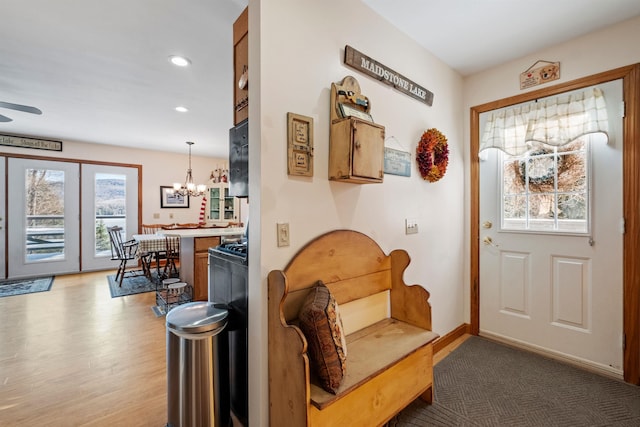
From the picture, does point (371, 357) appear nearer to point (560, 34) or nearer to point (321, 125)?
point (321, 125)

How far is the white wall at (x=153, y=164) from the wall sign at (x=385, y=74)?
4975 millimetres

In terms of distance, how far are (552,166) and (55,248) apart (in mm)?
7527

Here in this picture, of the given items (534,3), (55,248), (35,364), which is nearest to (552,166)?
(534,3)

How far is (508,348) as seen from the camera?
8.49 feet

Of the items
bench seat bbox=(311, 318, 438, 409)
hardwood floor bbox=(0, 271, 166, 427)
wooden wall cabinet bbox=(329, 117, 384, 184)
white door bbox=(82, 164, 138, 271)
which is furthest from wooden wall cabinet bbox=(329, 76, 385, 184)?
white door bbox=(82, 164, 138, 271)

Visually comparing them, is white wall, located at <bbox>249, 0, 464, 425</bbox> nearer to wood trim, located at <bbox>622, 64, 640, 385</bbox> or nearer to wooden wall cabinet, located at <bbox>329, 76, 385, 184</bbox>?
wooden wall cabinet, located at <bbox>329, 76, 385, 184</bbox>

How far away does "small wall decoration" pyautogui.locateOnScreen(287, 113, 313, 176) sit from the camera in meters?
1.48

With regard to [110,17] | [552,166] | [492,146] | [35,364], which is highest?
[110,17]

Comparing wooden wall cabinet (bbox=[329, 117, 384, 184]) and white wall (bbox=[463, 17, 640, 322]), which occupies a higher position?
white wall (bbox=[463, 17, 640, 322])

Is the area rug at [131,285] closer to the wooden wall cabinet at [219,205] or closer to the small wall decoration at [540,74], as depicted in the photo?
the wooden wall cabinet at [219,205]

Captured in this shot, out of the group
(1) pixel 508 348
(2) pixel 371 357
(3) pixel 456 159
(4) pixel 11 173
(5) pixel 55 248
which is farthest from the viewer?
(5) pixel 55 248

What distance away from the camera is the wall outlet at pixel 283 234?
1.44 metres

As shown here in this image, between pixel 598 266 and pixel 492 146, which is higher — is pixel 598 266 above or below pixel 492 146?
below

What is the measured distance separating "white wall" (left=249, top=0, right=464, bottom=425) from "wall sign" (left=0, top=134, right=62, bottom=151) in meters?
5.91
